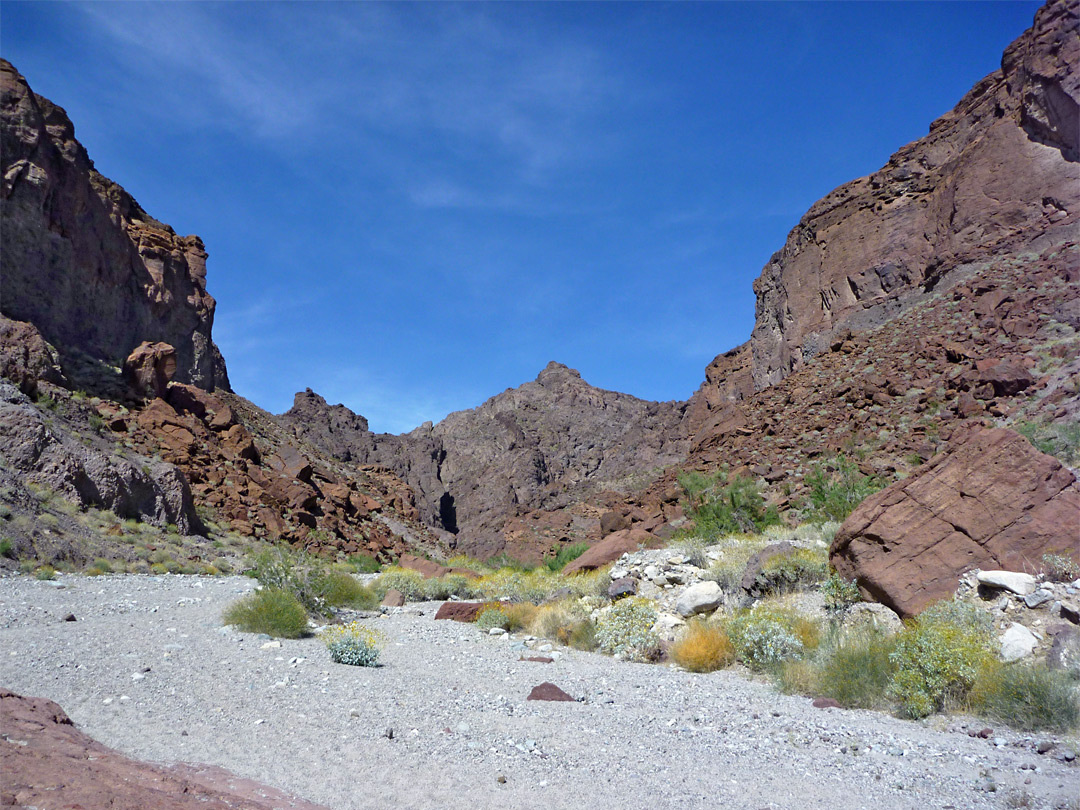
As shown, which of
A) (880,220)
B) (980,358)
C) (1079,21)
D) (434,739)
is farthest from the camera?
(880,220)

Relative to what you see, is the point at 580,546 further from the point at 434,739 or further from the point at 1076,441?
the point at 434,739

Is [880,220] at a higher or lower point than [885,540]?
higher

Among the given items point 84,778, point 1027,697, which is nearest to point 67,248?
point 84,778

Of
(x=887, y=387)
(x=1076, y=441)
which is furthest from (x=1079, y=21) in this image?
(x=1076, y=441)

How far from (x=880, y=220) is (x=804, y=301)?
7402mm

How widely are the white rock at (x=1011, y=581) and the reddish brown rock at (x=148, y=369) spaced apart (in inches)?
1224

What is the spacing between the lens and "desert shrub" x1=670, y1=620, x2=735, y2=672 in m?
8.72

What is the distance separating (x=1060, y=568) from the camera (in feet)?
24.7

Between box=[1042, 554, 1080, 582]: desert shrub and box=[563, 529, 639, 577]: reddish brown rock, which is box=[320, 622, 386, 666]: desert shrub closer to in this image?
box=[1042, 554, 1080, 582]: desert shrub

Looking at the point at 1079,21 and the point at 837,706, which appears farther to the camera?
the point at 1079,21

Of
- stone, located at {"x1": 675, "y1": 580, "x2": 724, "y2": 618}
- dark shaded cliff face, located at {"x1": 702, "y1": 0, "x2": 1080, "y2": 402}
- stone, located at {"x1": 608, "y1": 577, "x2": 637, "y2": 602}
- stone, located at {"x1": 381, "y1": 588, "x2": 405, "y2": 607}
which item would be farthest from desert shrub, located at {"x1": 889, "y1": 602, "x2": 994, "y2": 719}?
dark shaded cliff face, located at {"x1": 702, "y1": 0, "x2": 1080, "y2": 402}

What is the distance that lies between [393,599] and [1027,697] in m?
12.7

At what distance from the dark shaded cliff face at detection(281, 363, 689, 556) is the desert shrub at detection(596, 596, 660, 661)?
2238 inches

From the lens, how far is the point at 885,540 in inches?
352
